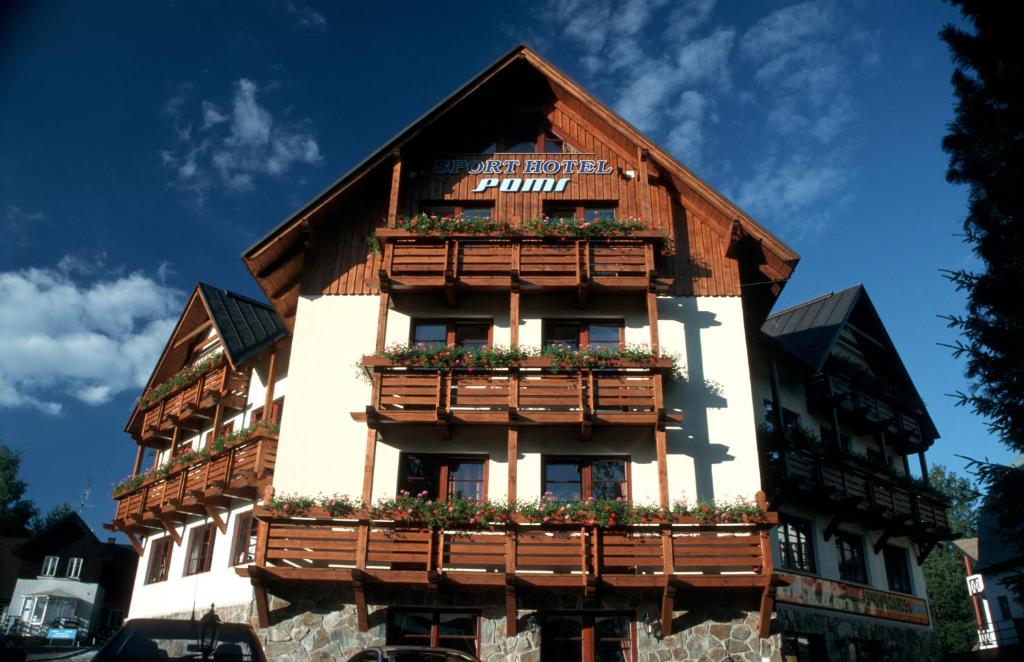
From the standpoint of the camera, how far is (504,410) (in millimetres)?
18531

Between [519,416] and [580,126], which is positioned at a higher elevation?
[580,126]

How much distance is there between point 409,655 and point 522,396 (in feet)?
24.4

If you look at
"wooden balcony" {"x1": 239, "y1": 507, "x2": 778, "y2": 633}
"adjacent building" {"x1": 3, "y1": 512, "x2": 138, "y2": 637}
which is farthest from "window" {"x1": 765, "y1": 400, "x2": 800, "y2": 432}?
"adjacent building" {"x1": 3, "y1": 512, "x2": 138, "y2": 637}

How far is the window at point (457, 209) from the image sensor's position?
22203 millimetres

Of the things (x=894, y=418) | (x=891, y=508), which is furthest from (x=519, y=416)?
(x=894, y=418)

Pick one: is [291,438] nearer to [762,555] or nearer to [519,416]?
[519,416]

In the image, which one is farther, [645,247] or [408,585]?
[645,247]

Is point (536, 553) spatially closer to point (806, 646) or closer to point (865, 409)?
point (806, 646)

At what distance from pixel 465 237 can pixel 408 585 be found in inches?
319

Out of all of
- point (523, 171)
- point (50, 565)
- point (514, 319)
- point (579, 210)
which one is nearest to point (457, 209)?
point (523, 171)

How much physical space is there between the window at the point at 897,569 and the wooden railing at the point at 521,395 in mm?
12934

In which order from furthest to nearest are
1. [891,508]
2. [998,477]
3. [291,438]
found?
[891,508], [291,438], [998,477]

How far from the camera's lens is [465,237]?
20.2 meters

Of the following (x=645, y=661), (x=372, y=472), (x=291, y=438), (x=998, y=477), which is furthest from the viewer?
(x=291, y=438)
